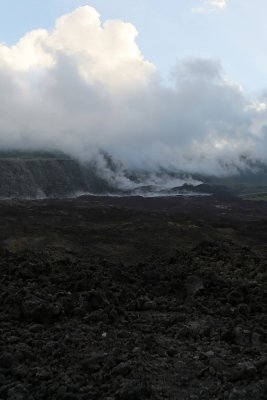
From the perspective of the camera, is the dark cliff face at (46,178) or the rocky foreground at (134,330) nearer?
the rocky foreground at (134,330)

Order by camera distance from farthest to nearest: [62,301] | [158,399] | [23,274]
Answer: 1. [23,274]
2. [62,301]
3. [158,399]

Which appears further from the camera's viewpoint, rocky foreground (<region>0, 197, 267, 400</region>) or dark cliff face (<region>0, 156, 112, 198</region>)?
dark cliff face (<region>0, 156, 112, 198</region>)

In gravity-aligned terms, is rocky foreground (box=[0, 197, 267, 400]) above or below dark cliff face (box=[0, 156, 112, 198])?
below

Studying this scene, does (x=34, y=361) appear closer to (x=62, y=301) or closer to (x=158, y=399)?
(x=158, y=399)

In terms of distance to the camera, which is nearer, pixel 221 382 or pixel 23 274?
pixel 221 382

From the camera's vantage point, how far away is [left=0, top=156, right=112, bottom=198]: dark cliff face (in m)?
124

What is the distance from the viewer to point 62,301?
15.7 metres

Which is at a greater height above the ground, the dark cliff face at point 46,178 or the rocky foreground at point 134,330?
the dark cliff face at point 46,178

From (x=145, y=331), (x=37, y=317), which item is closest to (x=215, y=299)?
(x=145, y=331)

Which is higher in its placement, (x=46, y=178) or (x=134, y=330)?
(x=46, y=178)

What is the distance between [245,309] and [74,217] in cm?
3787

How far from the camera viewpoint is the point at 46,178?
452ft

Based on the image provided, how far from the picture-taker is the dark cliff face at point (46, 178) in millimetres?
124188

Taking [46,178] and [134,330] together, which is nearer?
[134,330]
